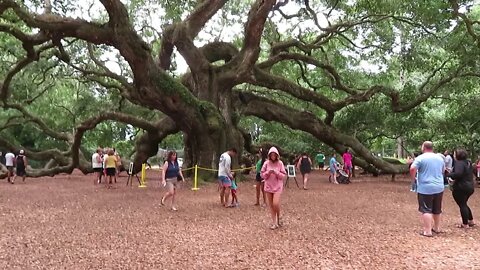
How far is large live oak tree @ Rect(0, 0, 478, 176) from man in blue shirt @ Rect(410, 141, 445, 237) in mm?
9430

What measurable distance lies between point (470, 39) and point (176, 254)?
52.6ft

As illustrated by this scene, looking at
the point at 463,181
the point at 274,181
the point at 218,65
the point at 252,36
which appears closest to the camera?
the point at 274,181

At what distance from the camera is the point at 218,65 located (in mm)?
19969

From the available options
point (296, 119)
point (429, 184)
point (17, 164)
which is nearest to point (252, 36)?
point (296, 119)

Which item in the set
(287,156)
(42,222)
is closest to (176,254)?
(42,222)

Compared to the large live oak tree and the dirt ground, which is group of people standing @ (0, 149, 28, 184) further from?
the dirt ground

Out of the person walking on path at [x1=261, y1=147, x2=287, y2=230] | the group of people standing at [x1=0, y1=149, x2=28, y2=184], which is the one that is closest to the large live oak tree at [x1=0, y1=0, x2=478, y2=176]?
the group of people standing at [x1=0, y1=149, x2=28, y2=184]

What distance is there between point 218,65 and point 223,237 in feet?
41.3

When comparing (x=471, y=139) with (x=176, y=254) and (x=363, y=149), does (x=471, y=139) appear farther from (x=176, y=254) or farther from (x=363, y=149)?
(x=176, y=254)

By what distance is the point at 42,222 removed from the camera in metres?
9.89

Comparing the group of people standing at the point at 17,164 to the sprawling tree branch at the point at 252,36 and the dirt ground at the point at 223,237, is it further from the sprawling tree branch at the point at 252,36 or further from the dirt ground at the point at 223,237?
the sprawling tree branch at the point at 252,36

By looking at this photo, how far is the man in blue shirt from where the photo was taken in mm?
8320

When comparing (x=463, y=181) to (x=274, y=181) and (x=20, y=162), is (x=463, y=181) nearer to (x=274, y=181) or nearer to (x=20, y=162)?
(x=274, y=181)

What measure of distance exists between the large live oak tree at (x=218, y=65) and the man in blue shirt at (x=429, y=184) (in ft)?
30.9
